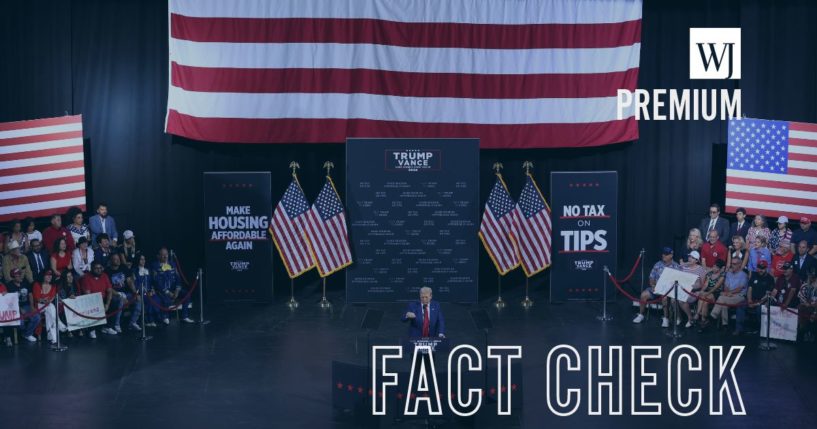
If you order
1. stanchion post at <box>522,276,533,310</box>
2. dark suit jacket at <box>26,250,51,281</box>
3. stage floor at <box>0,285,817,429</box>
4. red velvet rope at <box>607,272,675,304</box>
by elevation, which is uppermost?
dark suit jacket at <box>26,250,51,281</box>

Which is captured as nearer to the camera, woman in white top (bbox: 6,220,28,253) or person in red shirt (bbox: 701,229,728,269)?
woman in white top (bbox: 6,220,28,253)

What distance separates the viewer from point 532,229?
20.3 m

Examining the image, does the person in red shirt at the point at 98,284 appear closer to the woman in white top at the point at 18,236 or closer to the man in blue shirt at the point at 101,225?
the woman in white top at the point at 18,236

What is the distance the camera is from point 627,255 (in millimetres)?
21562

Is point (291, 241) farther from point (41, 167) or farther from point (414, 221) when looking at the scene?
point (41, 167)

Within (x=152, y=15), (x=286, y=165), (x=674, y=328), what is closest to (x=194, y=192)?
(x=286, y=165)

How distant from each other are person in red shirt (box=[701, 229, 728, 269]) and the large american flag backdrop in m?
2.70

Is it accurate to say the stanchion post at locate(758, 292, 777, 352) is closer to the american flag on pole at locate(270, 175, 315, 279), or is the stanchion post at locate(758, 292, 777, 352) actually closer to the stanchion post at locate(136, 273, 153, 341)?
the american flag on pole at locate(270, 175, 315, 279)

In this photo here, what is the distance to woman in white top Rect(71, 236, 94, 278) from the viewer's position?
1817cm

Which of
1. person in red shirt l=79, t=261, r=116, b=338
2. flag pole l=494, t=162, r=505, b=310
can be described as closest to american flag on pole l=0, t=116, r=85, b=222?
person in red shirt l=79, t=261, r=116, b=338

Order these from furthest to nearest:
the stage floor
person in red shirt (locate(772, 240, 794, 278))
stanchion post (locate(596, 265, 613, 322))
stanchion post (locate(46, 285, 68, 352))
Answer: stanchion post (locate(596, 265, 613, 322)) → person in red shirt (locate(772, 240, 794, 278)) → stanchion post (locate(46, 285, 68, 352)) → the stage floor

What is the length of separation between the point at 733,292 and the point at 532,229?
12.4ft

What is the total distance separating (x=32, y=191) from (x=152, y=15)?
3707 mm

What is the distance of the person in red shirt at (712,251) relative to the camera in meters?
19.2
